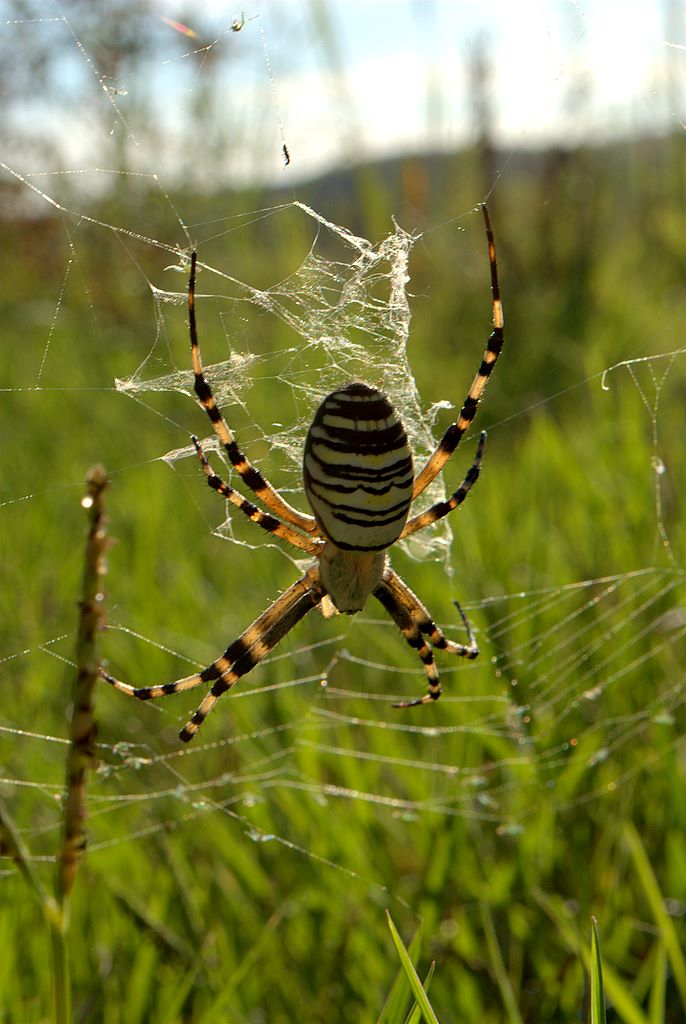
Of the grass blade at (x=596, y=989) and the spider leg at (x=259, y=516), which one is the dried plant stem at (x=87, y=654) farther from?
the spider leg at (x=259, y=516)

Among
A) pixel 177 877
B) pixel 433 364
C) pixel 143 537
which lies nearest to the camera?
pixel 177 877

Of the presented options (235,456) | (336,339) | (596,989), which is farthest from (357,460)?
(596,989)

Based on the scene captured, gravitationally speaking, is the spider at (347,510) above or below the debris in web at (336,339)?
below

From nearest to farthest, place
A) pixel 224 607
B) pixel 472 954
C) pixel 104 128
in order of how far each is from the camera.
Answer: pixel 472 954 → pixel 224 607 → pixel 104 128

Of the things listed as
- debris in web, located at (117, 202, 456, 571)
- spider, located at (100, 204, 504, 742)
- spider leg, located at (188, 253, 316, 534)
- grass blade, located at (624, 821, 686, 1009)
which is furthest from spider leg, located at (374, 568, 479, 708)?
grass blade, located at (624, 821, 686, 1009)

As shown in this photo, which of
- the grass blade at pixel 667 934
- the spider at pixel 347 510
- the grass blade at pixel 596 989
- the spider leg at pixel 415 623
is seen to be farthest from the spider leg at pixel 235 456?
the grass blade at pixel 596 989

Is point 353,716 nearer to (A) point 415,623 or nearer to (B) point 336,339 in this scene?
(A) point 415,623

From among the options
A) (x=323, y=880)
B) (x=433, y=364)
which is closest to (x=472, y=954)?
(x=323, y=880)

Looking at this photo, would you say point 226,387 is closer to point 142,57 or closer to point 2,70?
point 142,57
